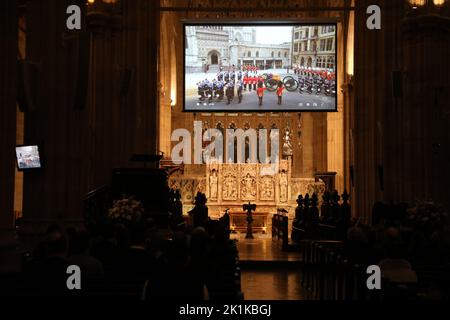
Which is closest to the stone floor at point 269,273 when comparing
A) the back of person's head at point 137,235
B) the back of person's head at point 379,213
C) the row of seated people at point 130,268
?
the back of person's head at point 379,213

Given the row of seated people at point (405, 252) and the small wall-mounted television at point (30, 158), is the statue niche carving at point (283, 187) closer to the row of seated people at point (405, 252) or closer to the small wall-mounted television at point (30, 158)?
the row of seated people at point (405, 252)

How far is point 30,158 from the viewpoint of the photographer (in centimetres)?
1162

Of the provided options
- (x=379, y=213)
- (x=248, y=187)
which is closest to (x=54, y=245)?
(x=379, y=213)

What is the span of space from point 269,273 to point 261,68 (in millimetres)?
12108

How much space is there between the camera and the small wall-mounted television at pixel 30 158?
451 inches

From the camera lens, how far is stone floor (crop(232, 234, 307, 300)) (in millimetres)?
12672

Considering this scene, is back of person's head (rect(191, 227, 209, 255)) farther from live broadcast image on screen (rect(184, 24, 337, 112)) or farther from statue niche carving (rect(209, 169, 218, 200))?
statue niche carving (rect(209, 169, 218, 200))

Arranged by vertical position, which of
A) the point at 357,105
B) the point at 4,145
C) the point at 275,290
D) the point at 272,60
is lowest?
→ the point at 275,290

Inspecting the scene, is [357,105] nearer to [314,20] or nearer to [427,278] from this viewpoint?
[314,20]

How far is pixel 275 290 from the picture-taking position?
43.2ft

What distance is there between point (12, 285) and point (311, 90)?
20.2 metres
